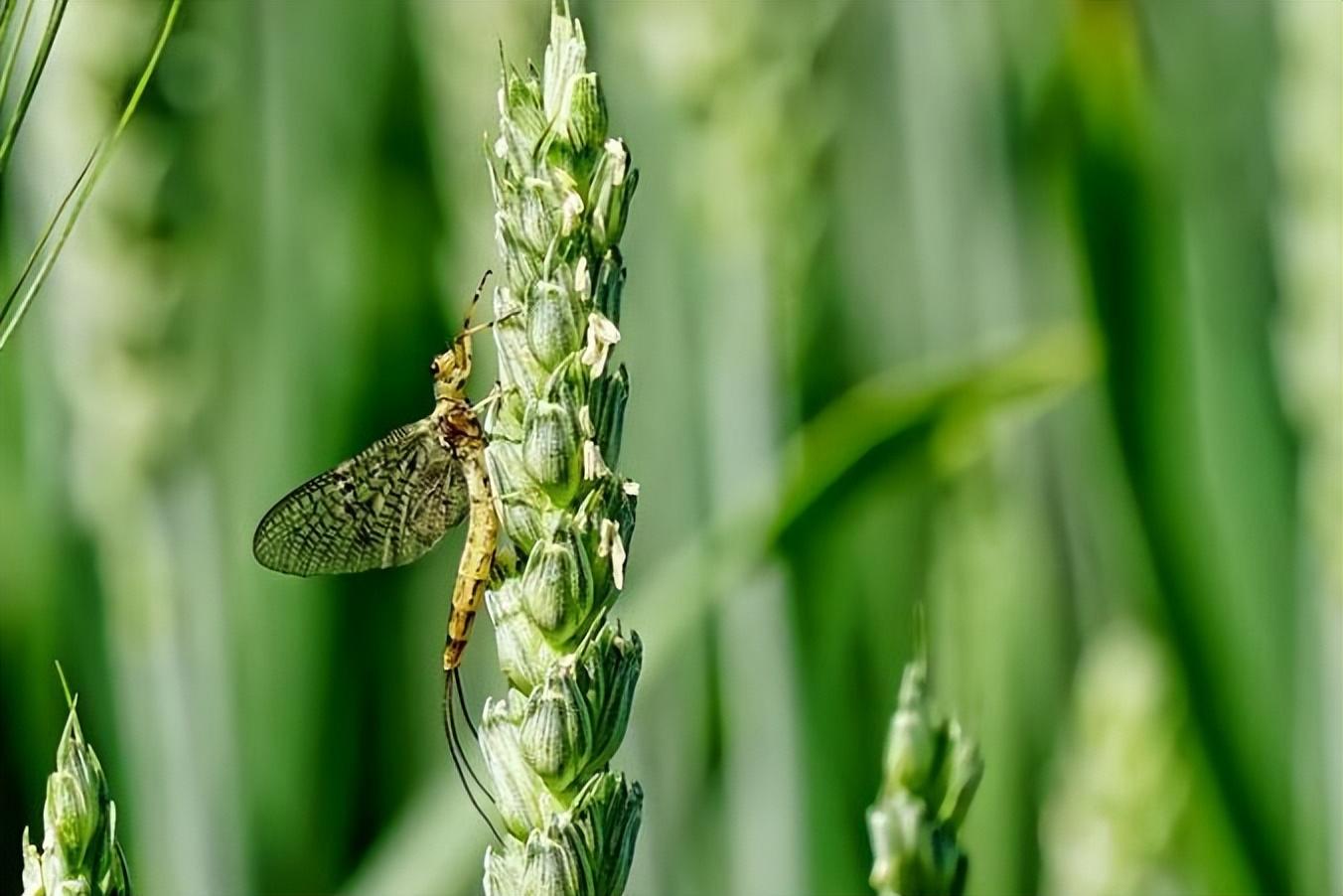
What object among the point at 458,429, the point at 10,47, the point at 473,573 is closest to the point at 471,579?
the point at 473,573

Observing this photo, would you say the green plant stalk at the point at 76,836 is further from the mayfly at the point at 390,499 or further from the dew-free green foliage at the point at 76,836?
the mayfly at the point at 390,499

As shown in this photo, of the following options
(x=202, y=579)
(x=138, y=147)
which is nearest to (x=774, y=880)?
(x=202, y=579)

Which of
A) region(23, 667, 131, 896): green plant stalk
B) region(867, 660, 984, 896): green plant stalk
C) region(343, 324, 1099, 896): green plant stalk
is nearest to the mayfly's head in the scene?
region(343, 324, 1099, 896): green plant stalk

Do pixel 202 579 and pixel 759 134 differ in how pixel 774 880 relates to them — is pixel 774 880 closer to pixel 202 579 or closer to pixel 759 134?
pixel 202 579

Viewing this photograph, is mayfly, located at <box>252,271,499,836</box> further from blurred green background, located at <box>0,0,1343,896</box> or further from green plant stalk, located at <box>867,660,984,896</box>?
green plant stalk, located at <box>867,660,984,896</box>

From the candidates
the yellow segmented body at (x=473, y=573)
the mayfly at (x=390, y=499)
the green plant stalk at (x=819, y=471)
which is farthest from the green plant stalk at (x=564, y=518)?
the green plant stalk at (x=819, y=471)
